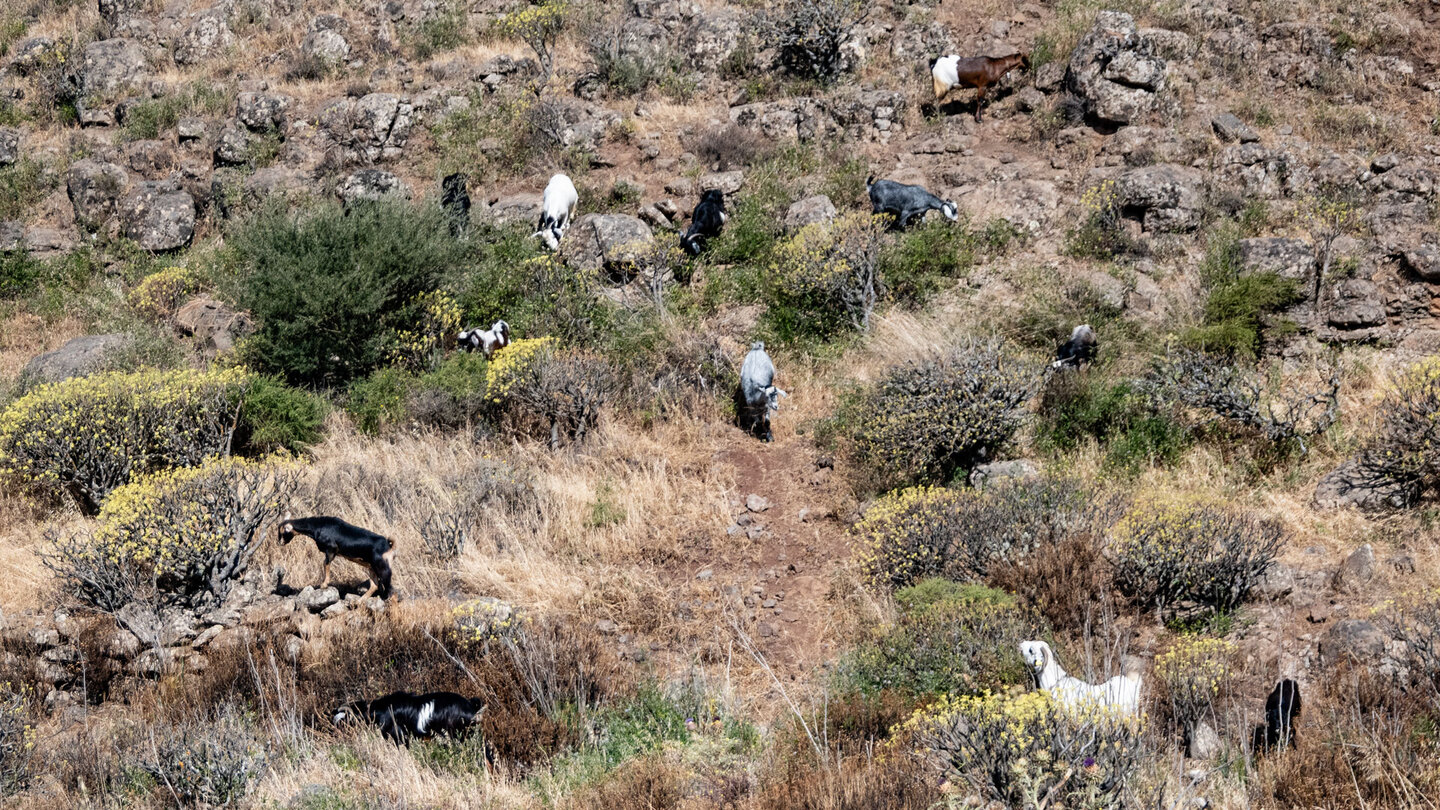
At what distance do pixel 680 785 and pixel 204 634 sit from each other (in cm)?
422

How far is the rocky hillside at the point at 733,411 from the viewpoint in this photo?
598 cm

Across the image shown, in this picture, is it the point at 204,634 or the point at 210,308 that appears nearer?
the point at 204,634

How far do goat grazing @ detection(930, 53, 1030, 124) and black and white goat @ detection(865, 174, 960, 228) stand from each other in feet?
8.30

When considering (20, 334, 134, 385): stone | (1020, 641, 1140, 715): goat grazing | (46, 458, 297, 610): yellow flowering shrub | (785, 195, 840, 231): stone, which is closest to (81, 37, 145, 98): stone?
(20, 334, 134, 385): stone

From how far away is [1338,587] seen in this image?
7.07m

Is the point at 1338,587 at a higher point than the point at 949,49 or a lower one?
lower

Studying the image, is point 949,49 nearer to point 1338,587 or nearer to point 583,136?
point 583,136

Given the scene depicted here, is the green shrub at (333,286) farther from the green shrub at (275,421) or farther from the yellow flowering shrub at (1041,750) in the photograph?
the yellow flowering shrub at (1041,750)

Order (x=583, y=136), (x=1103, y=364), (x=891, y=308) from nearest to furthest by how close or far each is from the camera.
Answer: (x=1103, y=364), (x=891, y=308), (x=583, y=136)

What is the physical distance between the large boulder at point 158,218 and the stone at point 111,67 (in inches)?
153

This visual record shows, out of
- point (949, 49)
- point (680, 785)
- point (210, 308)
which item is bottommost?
point (210, 308)

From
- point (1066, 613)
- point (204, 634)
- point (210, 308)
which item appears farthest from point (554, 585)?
point (210, 308)

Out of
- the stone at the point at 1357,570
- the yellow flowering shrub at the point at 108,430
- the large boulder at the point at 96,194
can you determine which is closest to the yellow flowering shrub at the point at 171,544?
the yellow flowering shrub at the point at 108,430

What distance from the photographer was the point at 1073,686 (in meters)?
5.66
